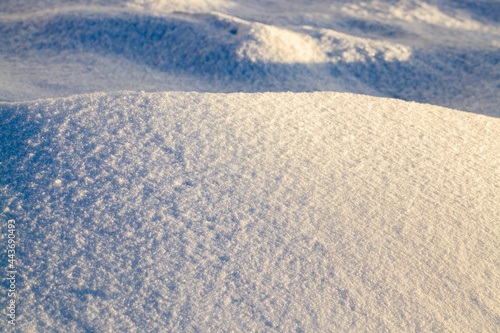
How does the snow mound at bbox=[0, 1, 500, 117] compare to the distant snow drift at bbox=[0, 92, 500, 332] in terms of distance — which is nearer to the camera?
the distant snow drift at bbox=[0, 92, 500, 332]

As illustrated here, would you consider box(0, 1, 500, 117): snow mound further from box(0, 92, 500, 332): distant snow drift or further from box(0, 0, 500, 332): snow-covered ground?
box(0, 92, 500, 332): distant snow drift

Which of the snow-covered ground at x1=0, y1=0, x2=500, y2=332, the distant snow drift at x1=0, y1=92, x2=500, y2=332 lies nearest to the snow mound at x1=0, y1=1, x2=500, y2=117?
the snow-covered ground at x1=0, y1=0, x2=500, y2=332

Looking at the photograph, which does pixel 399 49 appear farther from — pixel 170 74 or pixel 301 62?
pixel 170 74

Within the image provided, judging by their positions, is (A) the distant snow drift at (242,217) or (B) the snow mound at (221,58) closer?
(A) the distant snow drift at (242,217)

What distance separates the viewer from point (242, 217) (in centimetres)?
112

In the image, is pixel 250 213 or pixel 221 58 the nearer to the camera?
pixel 250 213

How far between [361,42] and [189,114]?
209cm

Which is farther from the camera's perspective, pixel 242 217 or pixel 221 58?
pixel 221 58

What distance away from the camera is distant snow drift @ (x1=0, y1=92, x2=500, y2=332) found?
0.94 metres

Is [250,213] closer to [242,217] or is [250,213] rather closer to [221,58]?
[242,217]

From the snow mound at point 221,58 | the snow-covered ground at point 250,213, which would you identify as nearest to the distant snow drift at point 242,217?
the snow-covered ground at point 250,213

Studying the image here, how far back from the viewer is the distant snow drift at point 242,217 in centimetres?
94

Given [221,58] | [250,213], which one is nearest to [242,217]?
[250,213]

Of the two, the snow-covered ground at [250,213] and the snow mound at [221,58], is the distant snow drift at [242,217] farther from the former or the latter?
the snow mound at [221,58]
